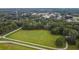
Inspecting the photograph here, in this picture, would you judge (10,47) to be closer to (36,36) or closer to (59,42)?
(36,36)

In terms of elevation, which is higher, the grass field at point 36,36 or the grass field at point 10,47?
the grass field at point 36,36

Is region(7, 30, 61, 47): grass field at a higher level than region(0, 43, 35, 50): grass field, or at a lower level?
higher

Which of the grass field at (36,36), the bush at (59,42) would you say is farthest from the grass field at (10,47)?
the bush at (59,42)

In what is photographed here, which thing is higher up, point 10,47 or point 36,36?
point 36,36

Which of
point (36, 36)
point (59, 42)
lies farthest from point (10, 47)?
point (59, 42)

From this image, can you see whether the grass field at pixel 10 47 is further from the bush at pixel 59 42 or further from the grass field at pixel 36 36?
the bush at pixel 59 42

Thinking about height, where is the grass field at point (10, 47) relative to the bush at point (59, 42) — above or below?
below

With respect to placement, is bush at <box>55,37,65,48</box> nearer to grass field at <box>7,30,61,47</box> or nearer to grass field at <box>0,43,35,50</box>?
grass field at <box>7,30,61,47</box>

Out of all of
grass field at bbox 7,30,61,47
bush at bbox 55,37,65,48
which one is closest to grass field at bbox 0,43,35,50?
grass field at bbox 7,30,61,47
